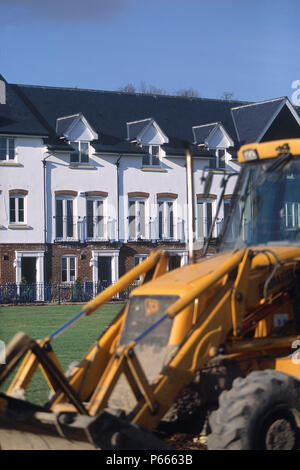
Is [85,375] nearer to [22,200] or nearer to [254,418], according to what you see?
[254,418]

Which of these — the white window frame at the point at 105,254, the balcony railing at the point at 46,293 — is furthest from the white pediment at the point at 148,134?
the balcony railing at the point at 46,293

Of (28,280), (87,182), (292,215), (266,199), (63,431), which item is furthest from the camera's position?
(28,280)

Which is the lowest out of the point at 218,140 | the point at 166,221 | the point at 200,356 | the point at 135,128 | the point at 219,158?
the point at 200,356

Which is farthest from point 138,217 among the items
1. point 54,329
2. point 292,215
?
point 292,215

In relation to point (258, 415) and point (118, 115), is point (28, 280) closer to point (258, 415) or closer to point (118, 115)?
point (118, 115)

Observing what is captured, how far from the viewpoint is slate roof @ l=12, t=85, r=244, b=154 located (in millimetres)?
45031

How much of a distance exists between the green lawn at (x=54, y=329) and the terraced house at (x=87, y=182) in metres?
9.72

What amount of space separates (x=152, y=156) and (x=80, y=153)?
4.13m

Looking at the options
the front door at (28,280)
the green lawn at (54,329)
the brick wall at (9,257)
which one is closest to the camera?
the green lawn at (54,329)

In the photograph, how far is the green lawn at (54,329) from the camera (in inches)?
497

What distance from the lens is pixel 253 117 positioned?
4294cm

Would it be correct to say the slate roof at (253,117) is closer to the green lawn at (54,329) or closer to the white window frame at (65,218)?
the white window frame at (65,218)

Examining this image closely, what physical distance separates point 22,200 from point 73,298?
18.3 ft

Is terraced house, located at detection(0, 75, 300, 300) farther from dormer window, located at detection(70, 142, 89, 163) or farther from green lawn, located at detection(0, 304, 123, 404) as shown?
green lawn, located at detection(0, 304, 123, 404)
